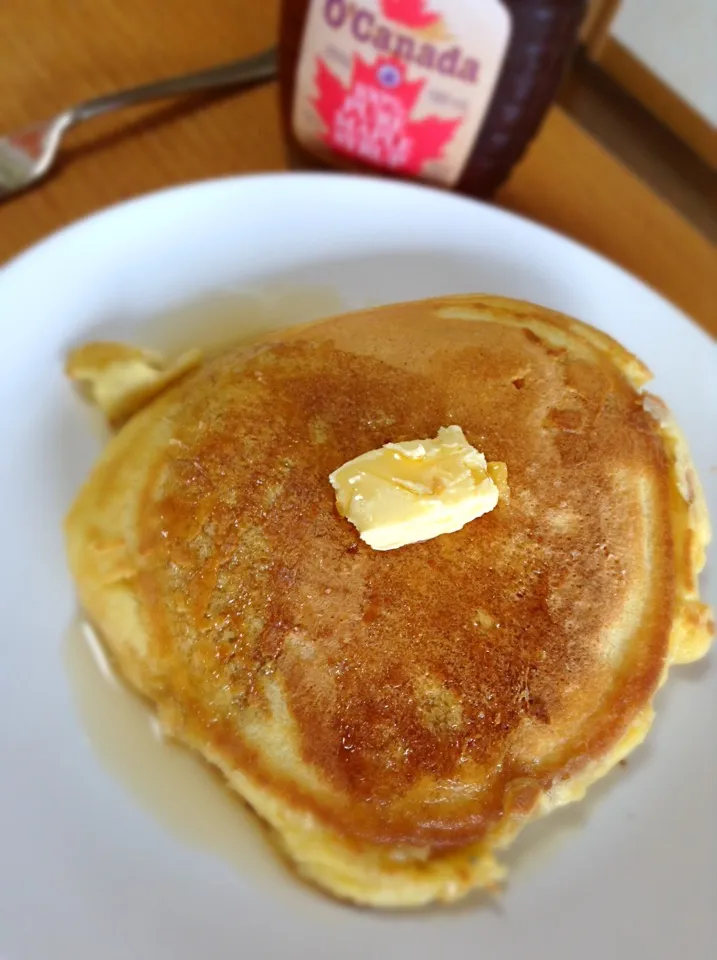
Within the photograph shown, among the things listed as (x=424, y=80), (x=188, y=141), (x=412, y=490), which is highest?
(x=188, y=141)

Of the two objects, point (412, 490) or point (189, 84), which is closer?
point (412, 490)

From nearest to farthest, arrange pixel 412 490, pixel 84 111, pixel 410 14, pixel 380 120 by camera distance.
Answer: pixel 412 490 < pixel 410 14 < pixel 380 120 < pixel 84 111

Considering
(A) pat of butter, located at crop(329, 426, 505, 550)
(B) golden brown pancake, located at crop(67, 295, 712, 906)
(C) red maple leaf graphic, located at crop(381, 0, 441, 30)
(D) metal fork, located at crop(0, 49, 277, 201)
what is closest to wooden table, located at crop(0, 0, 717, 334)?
(D) metal fork, located at crop(0, 49, 277, 201)

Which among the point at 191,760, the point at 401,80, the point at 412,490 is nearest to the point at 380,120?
the point at 401,80

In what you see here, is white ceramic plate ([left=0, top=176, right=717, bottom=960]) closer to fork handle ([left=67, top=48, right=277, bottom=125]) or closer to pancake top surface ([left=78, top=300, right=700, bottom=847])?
pancake top surface ([left=78, top=300, right=700, bottom=847])

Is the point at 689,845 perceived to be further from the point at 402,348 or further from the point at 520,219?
the point at 520,219

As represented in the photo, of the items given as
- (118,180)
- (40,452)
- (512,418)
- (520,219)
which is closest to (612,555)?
(512,418)

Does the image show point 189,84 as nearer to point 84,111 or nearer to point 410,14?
point 84,111
